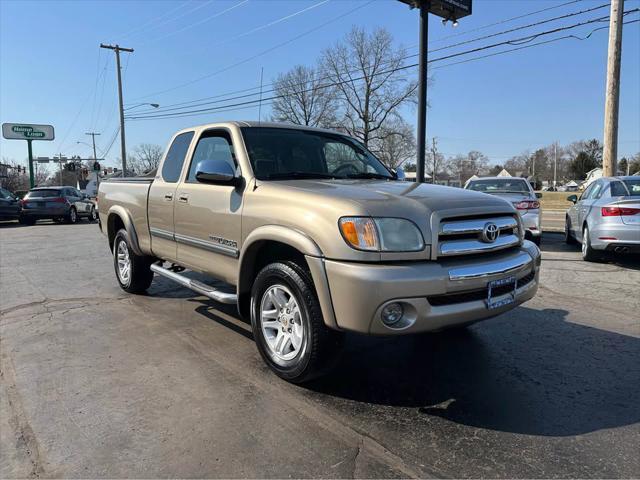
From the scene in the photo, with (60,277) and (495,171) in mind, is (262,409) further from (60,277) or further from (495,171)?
(495,171)

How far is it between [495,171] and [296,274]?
130058mm

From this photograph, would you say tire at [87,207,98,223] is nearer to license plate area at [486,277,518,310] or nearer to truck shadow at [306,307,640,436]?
truck shadow at [306,307,640,436]

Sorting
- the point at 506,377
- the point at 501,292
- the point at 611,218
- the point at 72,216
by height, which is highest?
the point at 611,218

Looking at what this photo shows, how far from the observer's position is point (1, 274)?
310 inches

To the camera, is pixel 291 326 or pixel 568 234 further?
pixel 568 234

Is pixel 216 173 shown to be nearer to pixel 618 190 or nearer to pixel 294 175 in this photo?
pixel 294 175

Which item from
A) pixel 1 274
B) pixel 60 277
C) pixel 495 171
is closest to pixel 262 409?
pixel 60 277

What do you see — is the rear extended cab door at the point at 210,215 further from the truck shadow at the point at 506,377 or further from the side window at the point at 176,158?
the truck shadow at the point at 506,377

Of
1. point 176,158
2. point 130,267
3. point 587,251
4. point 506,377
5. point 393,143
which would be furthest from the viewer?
point 393,143

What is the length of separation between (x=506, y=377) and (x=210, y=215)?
2.81m

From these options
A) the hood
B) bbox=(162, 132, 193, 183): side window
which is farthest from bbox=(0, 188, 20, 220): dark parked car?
the hood

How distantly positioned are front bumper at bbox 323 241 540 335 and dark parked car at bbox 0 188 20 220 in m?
20.2

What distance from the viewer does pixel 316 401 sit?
3.27 metres

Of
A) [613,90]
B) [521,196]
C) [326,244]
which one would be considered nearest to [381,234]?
[326,244]
